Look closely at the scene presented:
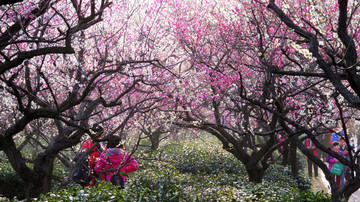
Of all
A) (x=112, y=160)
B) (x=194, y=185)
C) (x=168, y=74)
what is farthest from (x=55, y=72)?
(x=194, y=185)

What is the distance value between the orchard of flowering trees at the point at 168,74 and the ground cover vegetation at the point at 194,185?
2.90ft

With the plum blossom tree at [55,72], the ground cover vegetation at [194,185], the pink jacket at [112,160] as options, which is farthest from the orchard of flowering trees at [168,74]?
the ground cover vegetation at [194,185]

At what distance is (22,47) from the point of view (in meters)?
10.1

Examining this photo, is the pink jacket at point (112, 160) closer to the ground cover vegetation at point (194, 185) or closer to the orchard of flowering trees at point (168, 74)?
the ground cover vegetation at point (194, 185)

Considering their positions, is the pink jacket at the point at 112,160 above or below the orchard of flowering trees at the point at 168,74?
below

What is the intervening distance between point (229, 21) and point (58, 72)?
18.2 ft

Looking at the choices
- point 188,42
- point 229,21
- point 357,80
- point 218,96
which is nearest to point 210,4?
point 188,42

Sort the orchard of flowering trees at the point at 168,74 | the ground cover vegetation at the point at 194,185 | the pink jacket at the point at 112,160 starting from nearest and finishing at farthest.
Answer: the ground cover vegetation at the point at 194,185 < the orchard of flowering trees at the point at 168,74 < the pink jacket at the point at 112,160

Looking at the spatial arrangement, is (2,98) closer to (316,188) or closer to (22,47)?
(22,47)

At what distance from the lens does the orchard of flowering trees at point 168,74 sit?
20.2 ft

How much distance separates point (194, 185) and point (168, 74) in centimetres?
425

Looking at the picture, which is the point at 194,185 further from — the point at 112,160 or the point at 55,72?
the point at 55,72

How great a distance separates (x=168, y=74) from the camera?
12336 mm

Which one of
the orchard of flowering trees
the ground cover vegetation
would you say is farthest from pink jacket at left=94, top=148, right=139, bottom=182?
the orchard of flowering trees
